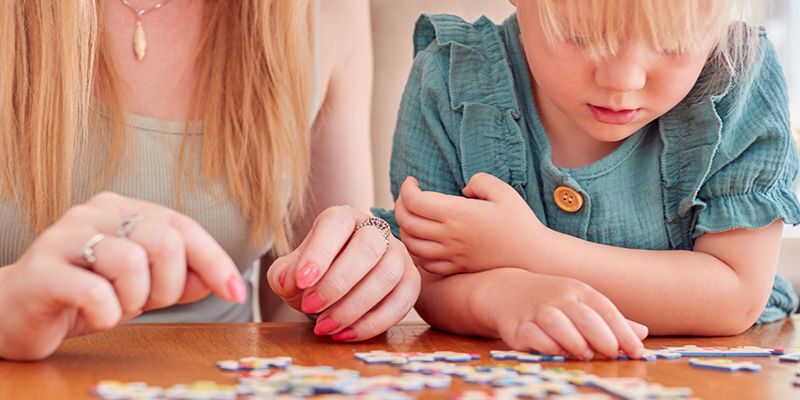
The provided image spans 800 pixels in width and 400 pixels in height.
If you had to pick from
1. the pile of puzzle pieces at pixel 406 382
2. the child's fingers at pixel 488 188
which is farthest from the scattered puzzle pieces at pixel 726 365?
the child's fingers at pixel 488 188

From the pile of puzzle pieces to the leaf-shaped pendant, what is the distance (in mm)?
783

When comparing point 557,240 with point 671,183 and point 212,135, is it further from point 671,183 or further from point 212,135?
point 212,135

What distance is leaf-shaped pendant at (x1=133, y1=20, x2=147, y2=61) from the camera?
1491 mm

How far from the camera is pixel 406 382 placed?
727 mm

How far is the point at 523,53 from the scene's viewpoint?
1.34 m

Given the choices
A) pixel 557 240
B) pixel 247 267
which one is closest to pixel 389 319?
pixel 557 240

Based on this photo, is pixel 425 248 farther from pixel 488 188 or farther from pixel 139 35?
pixel 139 35

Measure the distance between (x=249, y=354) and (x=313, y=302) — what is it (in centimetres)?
10

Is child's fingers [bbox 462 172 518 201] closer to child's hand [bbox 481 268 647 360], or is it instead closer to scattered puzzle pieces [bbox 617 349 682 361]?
child's hand [bbox 481 268 647 360]

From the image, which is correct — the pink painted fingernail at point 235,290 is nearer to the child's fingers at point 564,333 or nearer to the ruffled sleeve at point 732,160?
the child's fingers at point 564,333

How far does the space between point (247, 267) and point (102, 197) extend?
31.7 inches

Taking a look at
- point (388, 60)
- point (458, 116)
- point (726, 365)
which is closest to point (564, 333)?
point (726, 365)

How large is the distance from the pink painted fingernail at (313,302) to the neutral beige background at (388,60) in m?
0.99

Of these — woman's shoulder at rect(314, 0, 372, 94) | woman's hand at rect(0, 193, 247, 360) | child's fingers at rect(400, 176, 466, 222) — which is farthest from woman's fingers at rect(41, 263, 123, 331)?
woman's shoulder at rect(314, 0, 372, 94)
